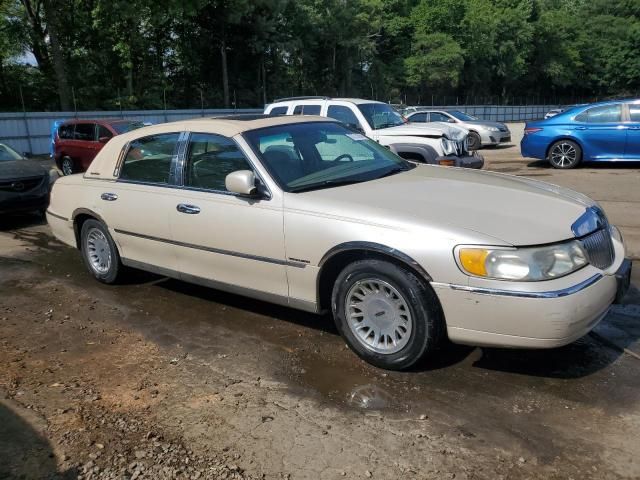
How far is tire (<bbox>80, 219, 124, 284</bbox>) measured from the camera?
18.4 feet

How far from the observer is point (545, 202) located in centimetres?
388

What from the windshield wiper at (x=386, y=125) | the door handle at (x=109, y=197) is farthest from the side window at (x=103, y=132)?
the door handle at (x=109, y=197)

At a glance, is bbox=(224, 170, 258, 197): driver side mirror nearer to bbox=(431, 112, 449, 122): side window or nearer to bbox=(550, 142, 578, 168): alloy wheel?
bbox=(550, 142, 578, 168): alloy wheel

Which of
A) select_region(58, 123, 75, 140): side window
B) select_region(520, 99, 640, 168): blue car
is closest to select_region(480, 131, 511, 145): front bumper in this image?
select_region(520, 99, 640, 168): blue car

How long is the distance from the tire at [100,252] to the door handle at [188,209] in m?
1.23

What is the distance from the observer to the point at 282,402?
3.47 meters

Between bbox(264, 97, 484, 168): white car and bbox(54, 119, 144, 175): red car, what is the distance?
5165mm

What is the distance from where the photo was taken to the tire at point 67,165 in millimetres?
15547

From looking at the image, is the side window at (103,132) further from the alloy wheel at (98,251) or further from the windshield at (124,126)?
the alloy wheel at (98,251)

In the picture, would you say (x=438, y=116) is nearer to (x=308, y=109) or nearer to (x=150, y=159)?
(x=308, y=109)

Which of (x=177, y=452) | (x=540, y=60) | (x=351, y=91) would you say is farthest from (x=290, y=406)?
(x=540, y=60)

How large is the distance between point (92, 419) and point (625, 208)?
26.7 ft

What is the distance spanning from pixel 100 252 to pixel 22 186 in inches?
169

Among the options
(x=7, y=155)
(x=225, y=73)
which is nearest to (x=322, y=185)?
(x=7, y=155)
